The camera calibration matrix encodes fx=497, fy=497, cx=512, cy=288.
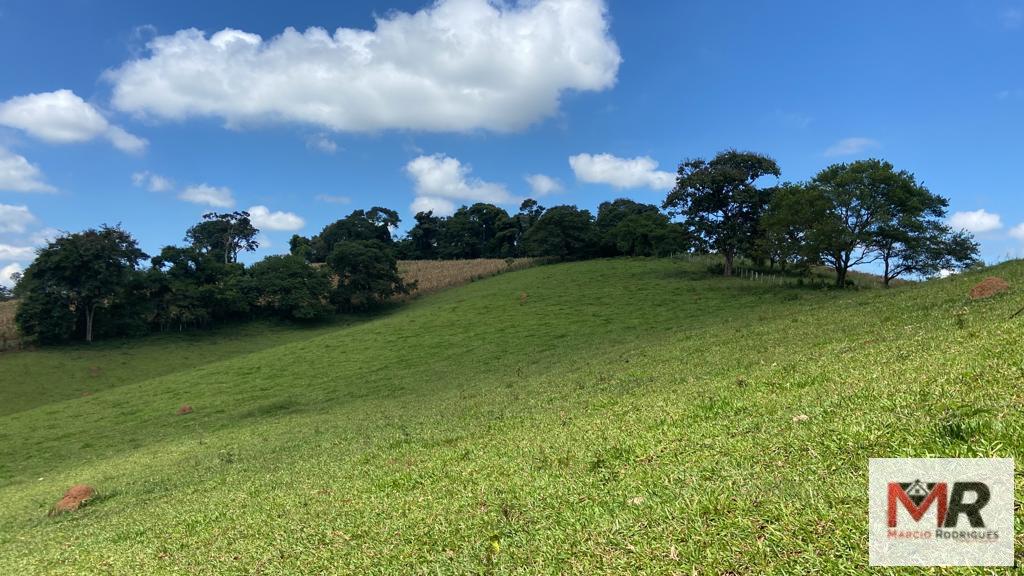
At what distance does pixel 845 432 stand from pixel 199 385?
1788 inches

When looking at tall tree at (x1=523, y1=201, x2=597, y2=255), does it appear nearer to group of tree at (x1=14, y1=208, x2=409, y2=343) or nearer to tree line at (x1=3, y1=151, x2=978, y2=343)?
tree line at (x1=3, y1=151, x2=978, y2=343)

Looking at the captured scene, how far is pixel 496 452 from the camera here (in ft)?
33.5

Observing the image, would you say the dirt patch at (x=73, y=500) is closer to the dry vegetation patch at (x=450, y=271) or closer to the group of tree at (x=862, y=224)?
the group of tree at (x=862, y=224)

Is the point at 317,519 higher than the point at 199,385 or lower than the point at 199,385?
higher

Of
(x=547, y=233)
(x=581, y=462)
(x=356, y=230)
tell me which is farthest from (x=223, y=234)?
(x=581, y=462)

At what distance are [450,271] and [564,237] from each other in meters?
23.3

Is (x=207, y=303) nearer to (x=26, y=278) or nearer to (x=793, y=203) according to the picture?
(x=26, y=278)

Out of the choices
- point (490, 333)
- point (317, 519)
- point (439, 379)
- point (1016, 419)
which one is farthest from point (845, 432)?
point (490, 333)

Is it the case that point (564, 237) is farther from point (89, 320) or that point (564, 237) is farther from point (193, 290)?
point (89, 320)

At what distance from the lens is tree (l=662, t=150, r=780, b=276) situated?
57625mm

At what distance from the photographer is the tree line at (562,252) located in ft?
145

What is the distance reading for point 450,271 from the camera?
98.2 metres

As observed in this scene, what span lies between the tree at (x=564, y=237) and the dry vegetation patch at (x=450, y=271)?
3.98 m

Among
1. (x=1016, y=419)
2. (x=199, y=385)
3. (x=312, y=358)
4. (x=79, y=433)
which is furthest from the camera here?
(x=312, y=358)
